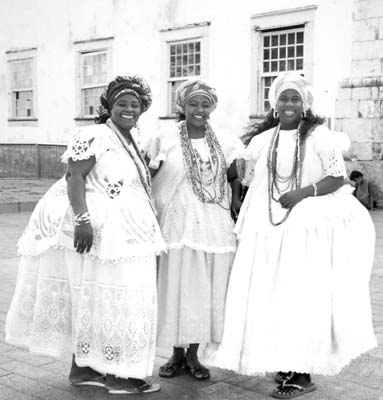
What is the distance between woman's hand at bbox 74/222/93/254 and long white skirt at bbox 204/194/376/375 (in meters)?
0.82

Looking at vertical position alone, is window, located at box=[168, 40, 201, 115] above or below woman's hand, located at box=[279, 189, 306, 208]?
above

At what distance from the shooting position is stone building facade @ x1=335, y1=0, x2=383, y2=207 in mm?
12414

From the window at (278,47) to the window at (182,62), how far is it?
1.58 metres

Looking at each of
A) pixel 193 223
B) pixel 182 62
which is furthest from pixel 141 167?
pixel 182 62

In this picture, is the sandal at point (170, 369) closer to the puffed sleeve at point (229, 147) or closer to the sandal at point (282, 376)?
the sandal at point (282, 376)

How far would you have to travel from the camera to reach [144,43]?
1634 cm

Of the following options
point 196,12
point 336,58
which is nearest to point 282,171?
point 336,58

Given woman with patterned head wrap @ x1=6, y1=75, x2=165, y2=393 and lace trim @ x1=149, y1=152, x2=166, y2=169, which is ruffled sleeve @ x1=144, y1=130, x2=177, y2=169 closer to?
lace trim @ x1=149, y1=152, x2=166, y2=169

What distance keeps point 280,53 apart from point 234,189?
1036 cm

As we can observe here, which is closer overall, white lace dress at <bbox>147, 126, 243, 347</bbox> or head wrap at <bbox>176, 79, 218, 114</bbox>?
white lace dress at <bbox>147, 126, 243, 347</bbox>

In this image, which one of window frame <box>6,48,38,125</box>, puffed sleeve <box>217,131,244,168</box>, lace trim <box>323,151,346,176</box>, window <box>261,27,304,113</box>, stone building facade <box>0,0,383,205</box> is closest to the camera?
lace trim <box>323,151,346,176</box>

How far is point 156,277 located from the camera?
389 centimetres

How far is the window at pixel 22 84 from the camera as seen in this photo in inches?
759

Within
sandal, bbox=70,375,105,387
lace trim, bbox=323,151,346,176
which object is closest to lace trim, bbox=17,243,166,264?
sandal, bbox=70,375,105,387
